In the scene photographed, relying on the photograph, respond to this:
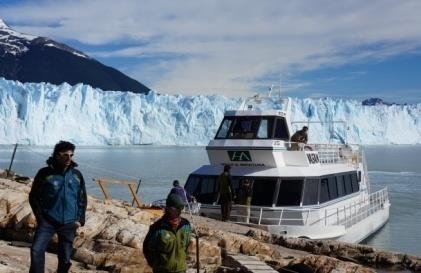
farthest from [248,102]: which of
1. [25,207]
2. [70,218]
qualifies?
[70,218]

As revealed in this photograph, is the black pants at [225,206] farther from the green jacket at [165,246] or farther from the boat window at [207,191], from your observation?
the green jacket at [165,246]

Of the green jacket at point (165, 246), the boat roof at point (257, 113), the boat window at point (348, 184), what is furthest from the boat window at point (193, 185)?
the green jacket at point (165, 246)

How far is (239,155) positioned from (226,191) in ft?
4.88

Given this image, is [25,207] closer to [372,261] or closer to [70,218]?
[70,218]

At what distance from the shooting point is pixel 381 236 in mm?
17781

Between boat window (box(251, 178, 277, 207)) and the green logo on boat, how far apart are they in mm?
571

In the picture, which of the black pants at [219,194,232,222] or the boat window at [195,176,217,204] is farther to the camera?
the boat window at [195,176,217,204]

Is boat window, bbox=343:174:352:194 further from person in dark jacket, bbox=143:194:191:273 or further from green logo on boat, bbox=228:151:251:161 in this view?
person in dark jacket, bbox=143:194:191:273

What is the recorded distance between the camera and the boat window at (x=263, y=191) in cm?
1284

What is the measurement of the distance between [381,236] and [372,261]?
8.76m

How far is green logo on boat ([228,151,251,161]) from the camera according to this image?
43.2 feet

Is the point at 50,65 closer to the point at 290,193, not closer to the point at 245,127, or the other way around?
the point at 245,127

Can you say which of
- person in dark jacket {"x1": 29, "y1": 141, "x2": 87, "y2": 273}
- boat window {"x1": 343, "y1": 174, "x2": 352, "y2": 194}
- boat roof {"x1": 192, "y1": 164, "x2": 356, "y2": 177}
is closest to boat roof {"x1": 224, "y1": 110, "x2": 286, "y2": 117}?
boat roof {"x1": 192, "y1": 164, "x2": 356, "y2": 177}

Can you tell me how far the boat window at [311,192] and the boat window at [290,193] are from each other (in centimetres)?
16
